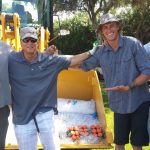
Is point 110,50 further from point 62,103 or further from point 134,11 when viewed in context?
point 134,11

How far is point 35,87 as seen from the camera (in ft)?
13.1

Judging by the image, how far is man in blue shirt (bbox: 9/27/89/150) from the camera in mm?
4000

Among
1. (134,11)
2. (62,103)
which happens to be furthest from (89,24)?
(62,103)

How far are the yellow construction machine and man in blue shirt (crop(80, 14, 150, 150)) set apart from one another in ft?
3.03

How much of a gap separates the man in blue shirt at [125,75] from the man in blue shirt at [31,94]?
0.62m

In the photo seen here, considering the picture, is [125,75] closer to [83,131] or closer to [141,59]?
[141,59]

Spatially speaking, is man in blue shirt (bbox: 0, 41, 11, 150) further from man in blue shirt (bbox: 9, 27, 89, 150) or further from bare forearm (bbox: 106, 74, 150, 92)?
bare forearm (bbox: 106, 74, 150, 92)

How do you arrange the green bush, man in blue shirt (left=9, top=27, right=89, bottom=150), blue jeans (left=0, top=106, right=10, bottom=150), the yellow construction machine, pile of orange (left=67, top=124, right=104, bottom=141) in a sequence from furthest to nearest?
the green bush < pile of orange (left=67, top=124, right=104, bottom=141) < the yellow construction machine < blue jeans (left=0, top=106, right=10, bottom=150) < man in blue shirt (left=9, top=27, right=89, bottom=150)

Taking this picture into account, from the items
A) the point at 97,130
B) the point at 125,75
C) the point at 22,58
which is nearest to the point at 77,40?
the point at 97,130

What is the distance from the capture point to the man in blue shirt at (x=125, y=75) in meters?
4.25

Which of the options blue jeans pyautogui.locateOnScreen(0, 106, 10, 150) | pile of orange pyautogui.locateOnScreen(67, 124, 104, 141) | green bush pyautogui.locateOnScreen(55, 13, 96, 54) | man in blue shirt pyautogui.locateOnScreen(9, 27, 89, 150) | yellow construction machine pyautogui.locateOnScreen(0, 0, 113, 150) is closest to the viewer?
man in blue shirt pyautogui.locateOnScreen(9, 27, 89, 150)

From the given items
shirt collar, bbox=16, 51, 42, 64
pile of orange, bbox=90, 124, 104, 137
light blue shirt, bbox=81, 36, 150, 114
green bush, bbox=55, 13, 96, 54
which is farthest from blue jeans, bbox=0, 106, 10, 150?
green bush, bbox=55, 13, 96, 54

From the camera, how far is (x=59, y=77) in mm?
7199

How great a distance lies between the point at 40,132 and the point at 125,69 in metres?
1.03
